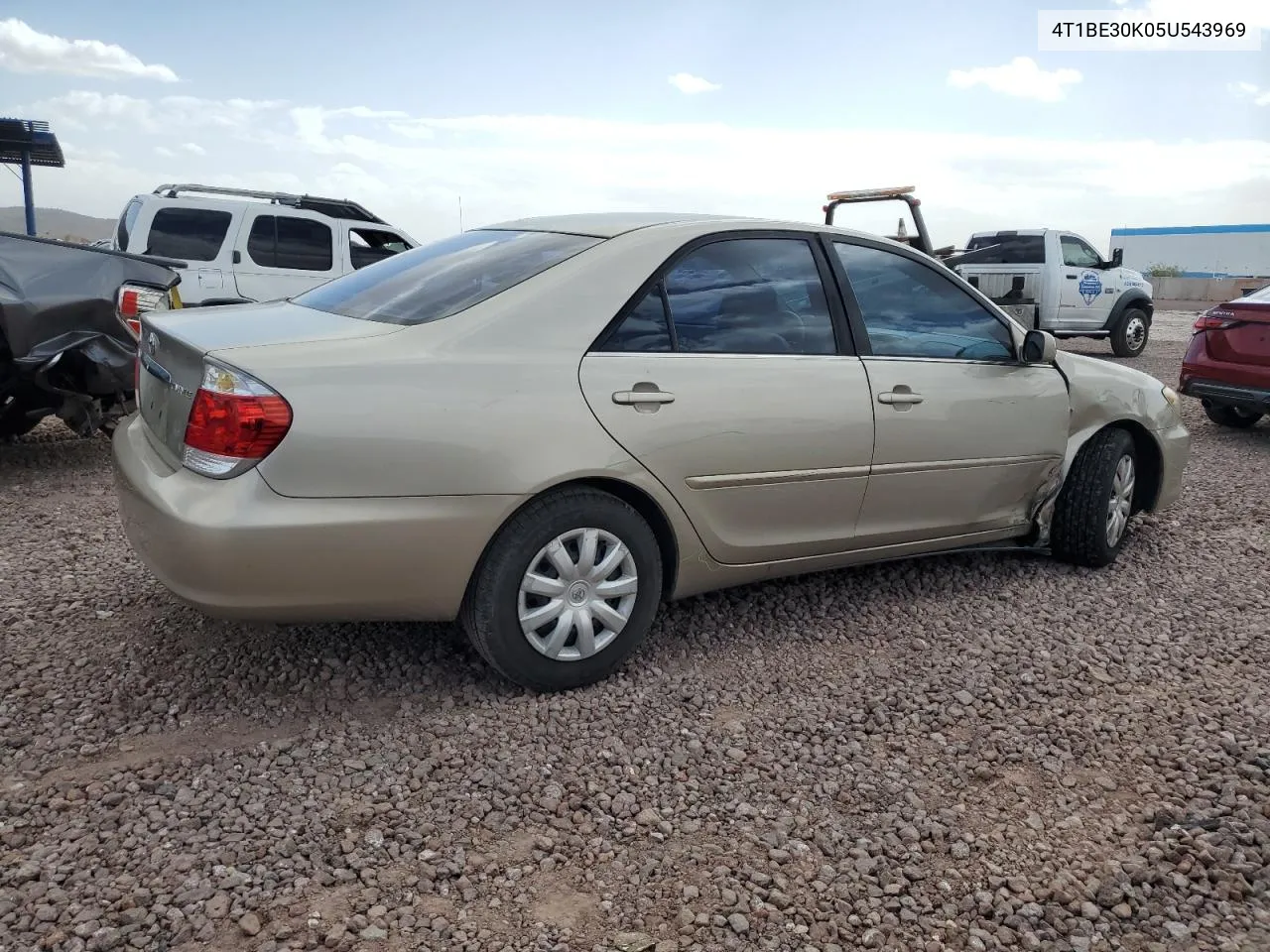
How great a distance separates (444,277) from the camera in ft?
11.9

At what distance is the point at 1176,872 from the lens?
2578 mm

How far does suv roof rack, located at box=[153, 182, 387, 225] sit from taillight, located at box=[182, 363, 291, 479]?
8.45 m

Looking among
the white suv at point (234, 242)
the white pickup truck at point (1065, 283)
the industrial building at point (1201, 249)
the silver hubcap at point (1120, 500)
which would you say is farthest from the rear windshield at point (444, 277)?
the industrial building at point (1201, 249)

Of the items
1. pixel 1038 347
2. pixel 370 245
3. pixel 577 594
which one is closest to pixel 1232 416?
pixel 1038 347

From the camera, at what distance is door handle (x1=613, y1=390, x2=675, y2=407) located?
3340mm

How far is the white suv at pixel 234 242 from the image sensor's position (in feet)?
32.9

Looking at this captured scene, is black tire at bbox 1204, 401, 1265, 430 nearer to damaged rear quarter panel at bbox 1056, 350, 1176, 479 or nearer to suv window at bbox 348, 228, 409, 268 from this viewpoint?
damaged rear quarter panel at bbox 1056, 350, 1176, 479

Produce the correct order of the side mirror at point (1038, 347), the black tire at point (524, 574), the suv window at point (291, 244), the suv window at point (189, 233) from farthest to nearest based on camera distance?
1. the suv window at point (291, 244)
2. the suv window at point (189, 233)
3. the side mirror at point (1038, 347)
4. the black tire at point (524, 574)

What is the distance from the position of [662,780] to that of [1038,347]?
2530 millimetres

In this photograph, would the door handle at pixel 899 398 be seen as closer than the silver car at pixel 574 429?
No

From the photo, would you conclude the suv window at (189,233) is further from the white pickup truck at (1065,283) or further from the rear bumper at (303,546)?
the white pickup truck at (1065,283)

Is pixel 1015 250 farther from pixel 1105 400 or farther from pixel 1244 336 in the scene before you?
pixel 1105 400

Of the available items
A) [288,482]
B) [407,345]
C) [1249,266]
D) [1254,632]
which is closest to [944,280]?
[1254,632]

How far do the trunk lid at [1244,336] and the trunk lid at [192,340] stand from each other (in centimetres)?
788
